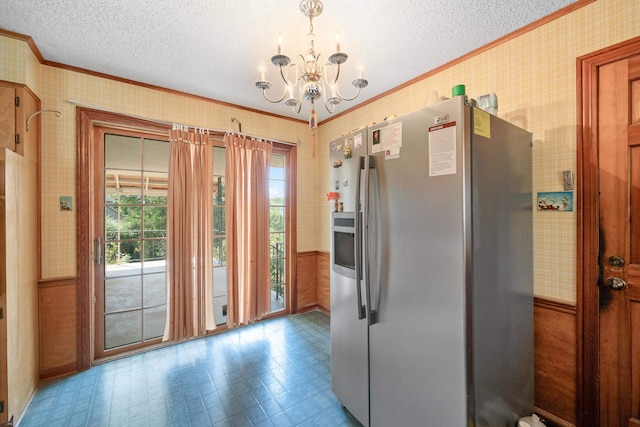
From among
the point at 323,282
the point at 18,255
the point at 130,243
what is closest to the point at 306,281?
the point at 323,282

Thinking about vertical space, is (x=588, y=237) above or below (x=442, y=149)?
below

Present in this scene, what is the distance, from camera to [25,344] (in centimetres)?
191

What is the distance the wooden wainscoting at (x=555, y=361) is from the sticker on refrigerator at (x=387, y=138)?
143cm

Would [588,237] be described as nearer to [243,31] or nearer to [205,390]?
[243,31]

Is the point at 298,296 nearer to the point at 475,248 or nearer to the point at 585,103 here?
the point at 475,248

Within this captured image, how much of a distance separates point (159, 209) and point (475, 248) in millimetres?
2856

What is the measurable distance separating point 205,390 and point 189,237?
140cm

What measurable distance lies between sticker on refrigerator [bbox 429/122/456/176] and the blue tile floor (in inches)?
67.6

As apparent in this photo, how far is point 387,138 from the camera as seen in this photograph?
4.92ft

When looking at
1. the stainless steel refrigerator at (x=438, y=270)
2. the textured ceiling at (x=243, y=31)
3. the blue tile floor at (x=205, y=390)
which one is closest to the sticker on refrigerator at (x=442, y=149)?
the stainless steel refrigerator at (x=438, y=270)

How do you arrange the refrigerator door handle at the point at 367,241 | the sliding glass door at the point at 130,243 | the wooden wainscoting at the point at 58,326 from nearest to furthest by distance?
the refrigerator door handle at the point at 367,241 → the wooden wainscoting at the point at 58,326 → the sliding glass door at the point at 130,243

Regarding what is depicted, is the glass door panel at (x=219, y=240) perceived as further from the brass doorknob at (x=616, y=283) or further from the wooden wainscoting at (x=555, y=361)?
the brass doorknob at (x=616, y=283)

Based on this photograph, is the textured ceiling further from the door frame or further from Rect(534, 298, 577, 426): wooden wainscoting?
Rect(534, 298, 577, 426): wooden wainscoting

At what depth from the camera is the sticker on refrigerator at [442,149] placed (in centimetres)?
121
